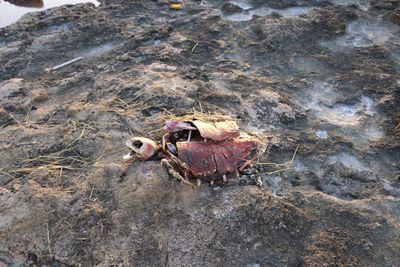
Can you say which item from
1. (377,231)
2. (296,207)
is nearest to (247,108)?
(296,207)

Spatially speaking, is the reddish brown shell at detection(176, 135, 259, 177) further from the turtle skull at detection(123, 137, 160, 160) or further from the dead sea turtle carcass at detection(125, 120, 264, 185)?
the turtle skull at detection(123, 137, 160, 160)

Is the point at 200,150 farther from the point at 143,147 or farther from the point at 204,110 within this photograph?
the point at 204,110

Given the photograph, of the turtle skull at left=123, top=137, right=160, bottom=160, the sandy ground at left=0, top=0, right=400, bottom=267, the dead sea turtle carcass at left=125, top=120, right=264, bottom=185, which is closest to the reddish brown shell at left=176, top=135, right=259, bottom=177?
the dead sea turtle carcass at left=125, top=120, right=264, bottom=185

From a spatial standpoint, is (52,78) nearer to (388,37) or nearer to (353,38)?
(353,38)

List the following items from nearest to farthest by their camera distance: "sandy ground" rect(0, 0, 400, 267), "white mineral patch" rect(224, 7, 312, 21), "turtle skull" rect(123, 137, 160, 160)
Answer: "sandy ground" rect(0, 0, 400, 267)
"turtle skull" rect(123, 137, 160, 160)
"white mineral patch" rect(224, 7, 312, 21)

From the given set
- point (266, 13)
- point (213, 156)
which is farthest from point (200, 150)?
point (266, 13)

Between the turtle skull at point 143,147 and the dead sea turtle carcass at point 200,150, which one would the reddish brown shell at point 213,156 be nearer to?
the dead sea turtle carcass at point 200,150
